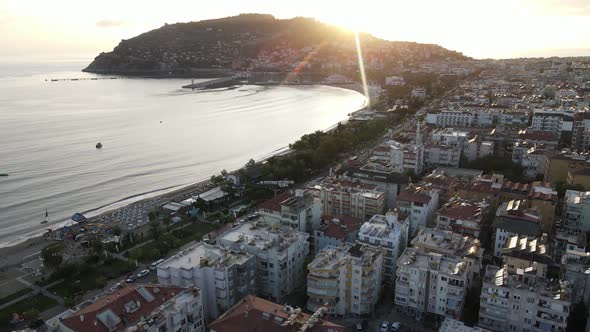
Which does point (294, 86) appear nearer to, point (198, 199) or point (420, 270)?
point (198, 199)

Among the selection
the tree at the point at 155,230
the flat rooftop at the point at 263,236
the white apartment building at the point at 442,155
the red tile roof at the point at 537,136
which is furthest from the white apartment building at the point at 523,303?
the red tile roof at the point at 537,136

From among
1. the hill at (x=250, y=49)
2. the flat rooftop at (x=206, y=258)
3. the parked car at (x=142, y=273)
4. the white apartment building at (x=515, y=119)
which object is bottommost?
the parked car at (x=142, y=273)

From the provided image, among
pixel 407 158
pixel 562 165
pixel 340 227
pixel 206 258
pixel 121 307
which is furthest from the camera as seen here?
pixel 407 158

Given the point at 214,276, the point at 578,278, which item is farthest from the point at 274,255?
the point at 578,278

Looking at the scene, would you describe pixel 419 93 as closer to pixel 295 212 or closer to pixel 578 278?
pixel 295 212

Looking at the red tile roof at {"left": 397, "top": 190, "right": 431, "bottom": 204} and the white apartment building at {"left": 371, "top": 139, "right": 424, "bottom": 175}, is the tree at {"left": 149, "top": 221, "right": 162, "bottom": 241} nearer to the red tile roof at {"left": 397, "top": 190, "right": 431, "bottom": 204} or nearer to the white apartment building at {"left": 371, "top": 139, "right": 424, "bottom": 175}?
the red tile roof at {"left": 397, "top": 190, "right": 431, "bottom": 204}

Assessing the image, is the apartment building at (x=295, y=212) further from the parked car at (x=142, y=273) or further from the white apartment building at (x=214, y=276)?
the parked car at (x=142, y=273)

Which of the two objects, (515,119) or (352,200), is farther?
(515,119)
